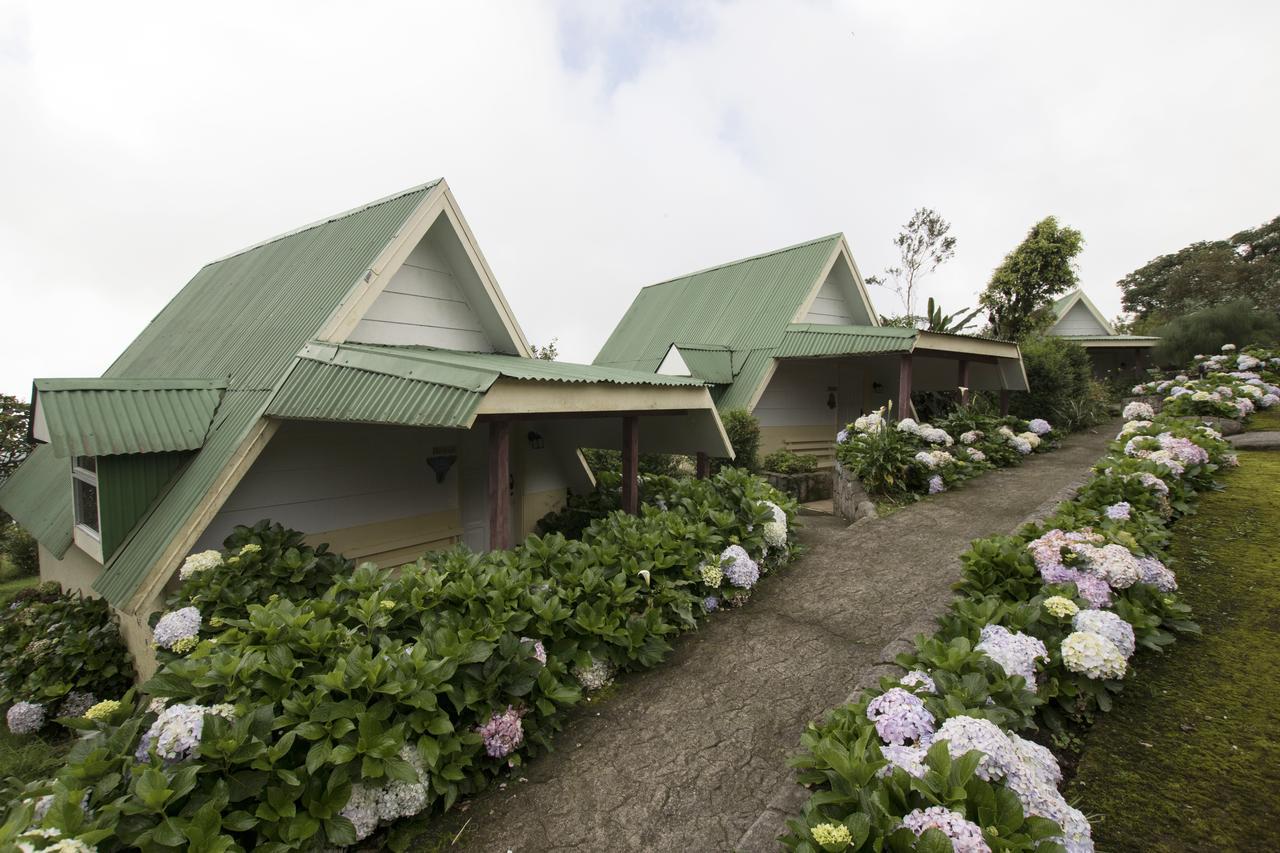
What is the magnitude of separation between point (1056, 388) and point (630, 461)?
13.4 metres

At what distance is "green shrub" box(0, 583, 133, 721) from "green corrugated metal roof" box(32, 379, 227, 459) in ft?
7.67

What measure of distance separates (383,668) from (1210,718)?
177 inches

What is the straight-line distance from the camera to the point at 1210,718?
307 centimetres

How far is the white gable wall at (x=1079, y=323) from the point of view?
1007 inches

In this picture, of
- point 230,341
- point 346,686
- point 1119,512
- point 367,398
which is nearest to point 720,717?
point 346,686

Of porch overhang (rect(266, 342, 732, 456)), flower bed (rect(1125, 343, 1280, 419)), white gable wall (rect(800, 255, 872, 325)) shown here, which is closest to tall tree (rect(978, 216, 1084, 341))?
flower bed (rect(1125, 343, 1280, 419))

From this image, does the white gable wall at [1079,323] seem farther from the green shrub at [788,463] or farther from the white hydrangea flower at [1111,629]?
the white hydrangea flower at [1111,629]

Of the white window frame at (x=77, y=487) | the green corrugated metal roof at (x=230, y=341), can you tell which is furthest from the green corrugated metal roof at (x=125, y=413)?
the white window frame at (x=77, y=487)

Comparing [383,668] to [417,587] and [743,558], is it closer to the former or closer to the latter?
[417,587]

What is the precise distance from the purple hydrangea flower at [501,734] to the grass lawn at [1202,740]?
2861 mm

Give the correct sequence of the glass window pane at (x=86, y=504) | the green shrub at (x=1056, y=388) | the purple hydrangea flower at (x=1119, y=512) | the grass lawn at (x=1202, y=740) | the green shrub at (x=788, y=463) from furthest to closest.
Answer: the green shrub at (x=1056, y=388)
the green shrub at (x=788, y=463)
the glass window pane at (x=86, y=504)
the purple hydrangea flower at (x=1119, y=512)
the grass lawn at (x=1202, y=740)

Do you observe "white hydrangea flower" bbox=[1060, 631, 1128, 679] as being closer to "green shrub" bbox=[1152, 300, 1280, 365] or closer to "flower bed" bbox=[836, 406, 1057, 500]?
"flower bed" bbox=[836, 406, 1057, 500]

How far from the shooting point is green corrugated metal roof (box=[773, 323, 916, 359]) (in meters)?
10.2

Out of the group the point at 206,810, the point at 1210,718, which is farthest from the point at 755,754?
the point at 206,810
